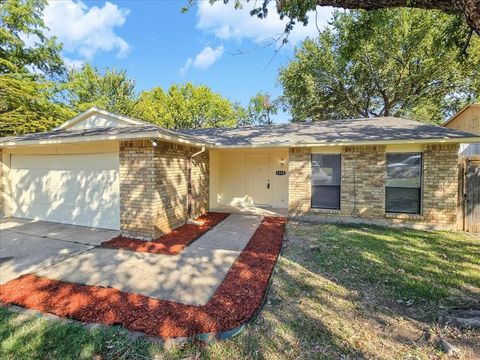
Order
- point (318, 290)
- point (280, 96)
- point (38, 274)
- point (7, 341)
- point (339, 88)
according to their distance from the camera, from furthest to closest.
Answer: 1. point (280, 96)
2. point (339, 88)
3. point (38, 274)
4. point (318, 290)
5. point (7, 341)

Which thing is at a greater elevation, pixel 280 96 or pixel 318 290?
pixel 280 96

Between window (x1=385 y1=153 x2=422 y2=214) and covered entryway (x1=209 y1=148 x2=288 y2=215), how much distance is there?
13.3 ft

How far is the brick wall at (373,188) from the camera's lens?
24.0 ft

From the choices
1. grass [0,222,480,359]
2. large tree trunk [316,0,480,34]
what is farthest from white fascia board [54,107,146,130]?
large tree trunk [316,0,480,34]

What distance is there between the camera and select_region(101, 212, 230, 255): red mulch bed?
576 cm

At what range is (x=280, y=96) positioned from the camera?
2325 cm

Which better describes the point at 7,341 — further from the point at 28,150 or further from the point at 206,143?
the point at 28,150

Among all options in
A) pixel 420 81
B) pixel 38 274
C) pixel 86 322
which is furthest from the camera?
pixel 420 81

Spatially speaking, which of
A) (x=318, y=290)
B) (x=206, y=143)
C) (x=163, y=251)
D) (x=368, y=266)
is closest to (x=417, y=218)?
(x=368, y=266)

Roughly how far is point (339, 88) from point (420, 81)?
517 centimetres

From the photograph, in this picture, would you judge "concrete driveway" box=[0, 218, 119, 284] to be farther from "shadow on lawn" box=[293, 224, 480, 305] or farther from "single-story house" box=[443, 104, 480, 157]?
"single-story house" box=[443, 104, 480, 157]

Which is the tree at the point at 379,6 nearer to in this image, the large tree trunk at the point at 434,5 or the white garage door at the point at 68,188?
the large tree trunk at the point at 434,5

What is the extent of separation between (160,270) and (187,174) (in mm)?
3874

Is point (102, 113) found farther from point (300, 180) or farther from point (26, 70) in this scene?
point (26, 70)
